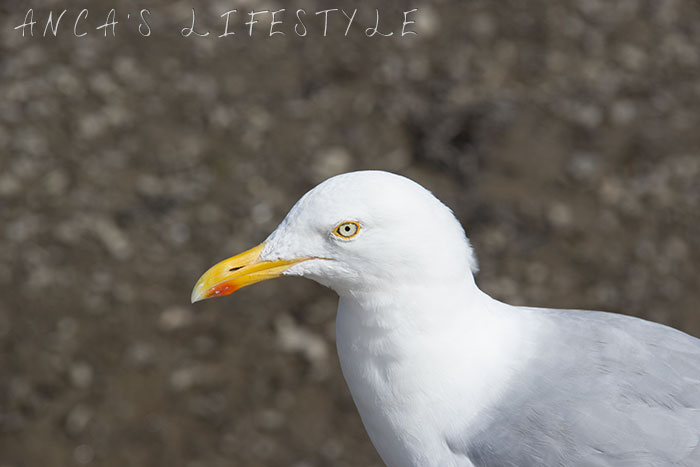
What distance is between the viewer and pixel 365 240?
2043 mm

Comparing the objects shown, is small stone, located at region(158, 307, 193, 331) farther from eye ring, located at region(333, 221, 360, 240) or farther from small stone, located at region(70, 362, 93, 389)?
eye ring, located at region(333, 221, 360, 240)

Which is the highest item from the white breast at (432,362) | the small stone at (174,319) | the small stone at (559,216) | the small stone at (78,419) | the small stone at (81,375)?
the white breast at (432,362)

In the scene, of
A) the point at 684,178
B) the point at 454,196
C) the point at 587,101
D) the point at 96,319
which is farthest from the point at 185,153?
the point at 684,178

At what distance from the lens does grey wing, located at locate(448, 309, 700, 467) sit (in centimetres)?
202

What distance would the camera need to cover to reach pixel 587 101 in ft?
16.2

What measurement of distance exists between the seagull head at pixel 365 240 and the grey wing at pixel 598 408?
373 millimetres

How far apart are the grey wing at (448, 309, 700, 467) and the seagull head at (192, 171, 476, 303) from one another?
1.22ft

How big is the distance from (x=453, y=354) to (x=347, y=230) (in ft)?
1.49

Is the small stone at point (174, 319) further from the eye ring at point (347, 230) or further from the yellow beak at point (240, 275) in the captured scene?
the eye ring at point (347, 230)

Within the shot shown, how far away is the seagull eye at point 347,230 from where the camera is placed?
204 cm

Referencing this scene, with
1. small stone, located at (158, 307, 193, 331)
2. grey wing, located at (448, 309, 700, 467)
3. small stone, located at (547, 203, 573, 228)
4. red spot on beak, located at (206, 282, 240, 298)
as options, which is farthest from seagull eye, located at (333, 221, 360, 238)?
small stone, located at (547, 203, 573, 228)

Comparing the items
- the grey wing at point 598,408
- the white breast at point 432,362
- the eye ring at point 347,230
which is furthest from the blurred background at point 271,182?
the eye ring at point 347,230

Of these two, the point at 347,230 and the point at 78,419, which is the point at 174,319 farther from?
the point at 347,230

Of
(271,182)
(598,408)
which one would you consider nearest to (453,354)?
(598,408)
